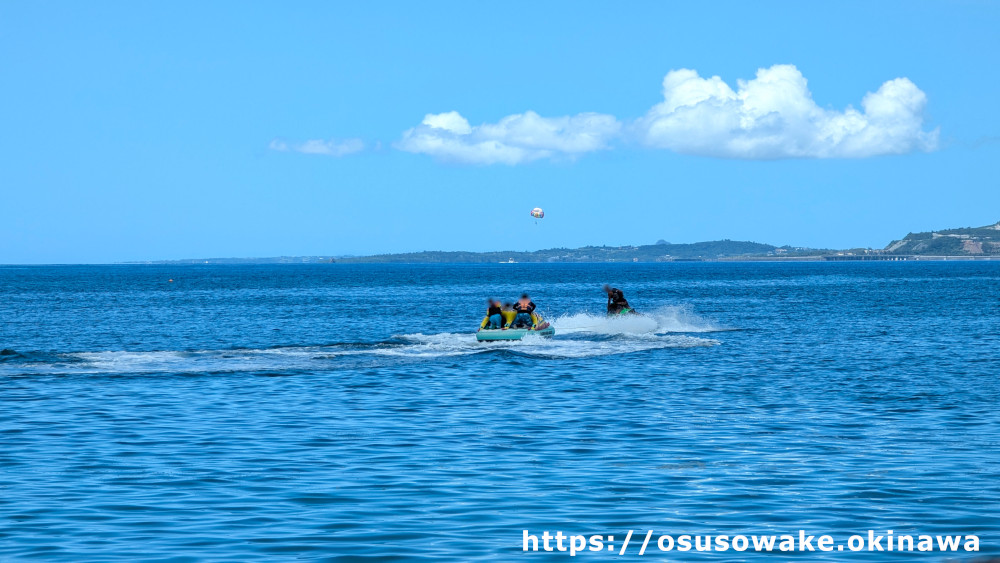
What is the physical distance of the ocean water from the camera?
42.6ft

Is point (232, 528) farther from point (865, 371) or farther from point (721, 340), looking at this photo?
point (721, 340)

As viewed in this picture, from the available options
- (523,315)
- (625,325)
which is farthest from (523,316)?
(625,325)

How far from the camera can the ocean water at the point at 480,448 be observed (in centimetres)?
1298

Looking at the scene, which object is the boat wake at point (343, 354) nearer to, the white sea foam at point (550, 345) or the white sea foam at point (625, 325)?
the white sea foam at point (550, 345)

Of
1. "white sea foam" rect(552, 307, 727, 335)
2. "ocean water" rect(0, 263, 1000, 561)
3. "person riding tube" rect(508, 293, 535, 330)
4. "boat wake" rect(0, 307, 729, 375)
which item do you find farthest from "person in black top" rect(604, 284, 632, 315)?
"ocean water" rect(0, 263, 1000, 561)

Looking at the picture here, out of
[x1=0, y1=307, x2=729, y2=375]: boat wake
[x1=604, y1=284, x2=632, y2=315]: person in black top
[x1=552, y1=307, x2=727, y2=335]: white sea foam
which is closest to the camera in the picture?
[x1=0, y1=307, x2=729, y2=375]: boat wake

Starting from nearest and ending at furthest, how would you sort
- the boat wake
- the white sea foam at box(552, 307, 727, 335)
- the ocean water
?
the ocean water, the boat wake, the white sea foam at box(552, 307, 727, 335)

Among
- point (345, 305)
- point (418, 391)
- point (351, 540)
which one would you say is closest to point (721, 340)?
point (418, 391)

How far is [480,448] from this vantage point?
18.4 m

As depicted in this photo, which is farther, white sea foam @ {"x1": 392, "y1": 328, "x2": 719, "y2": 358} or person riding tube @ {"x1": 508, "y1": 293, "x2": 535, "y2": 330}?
person riding tube @ {"x1": 508, "y1": 293, "x2": 535, "y2": 330}

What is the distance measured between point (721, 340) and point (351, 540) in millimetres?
34158

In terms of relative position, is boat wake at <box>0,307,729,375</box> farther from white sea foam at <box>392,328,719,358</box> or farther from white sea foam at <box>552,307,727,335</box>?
white sea foam at <box>552,307,727,335</box>

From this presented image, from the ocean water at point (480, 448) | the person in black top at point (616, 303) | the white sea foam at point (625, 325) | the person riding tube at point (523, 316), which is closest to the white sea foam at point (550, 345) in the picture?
the ocean water at point (480, 448)

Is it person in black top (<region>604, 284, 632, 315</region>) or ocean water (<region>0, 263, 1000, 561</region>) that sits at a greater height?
person in black top (<region>604, 284, 632, 315</region>)
